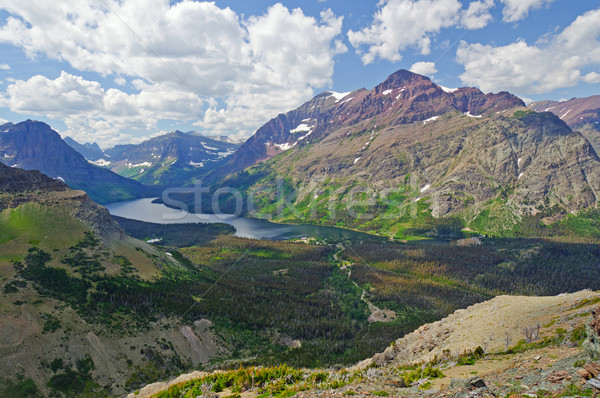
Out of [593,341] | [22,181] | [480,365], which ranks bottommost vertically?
[480,365]

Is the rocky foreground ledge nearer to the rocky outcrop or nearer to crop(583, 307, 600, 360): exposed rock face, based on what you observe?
crop(583, 307, 600, 360): exposed rock face

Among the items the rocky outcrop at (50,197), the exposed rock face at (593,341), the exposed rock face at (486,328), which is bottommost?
the exposed rock face at (486,328)

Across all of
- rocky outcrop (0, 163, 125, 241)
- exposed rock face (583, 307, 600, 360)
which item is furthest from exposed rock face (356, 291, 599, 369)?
rocky outcrop (0, 163, 125, 241)

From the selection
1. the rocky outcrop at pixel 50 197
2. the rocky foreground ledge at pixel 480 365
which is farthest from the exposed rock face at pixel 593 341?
the rocky outcrop at pixel 50 197

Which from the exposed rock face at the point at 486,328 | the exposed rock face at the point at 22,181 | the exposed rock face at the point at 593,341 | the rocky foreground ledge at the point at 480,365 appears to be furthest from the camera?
the exposed rock face at the point at 22,181

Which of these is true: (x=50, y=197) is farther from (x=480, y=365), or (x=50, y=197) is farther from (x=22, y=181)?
(x=480, y=365)

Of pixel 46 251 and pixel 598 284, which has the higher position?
pixel 46 251

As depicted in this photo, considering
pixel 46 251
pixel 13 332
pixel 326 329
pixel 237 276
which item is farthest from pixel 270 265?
pixel 13 332

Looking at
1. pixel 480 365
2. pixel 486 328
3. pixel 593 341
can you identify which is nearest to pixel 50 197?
pixel 480 365

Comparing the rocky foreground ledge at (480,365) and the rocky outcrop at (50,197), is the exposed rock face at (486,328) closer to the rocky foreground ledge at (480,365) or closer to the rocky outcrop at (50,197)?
the rocky foreground ledge at (480,365)

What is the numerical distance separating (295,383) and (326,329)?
7747 centimetres

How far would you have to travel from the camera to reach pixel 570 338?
1129 inches

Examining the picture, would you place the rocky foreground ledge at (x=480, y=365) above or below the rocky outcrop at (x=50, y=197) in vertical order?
below

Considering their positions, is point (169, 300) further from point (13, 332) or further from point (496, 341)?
point (496, 341)
